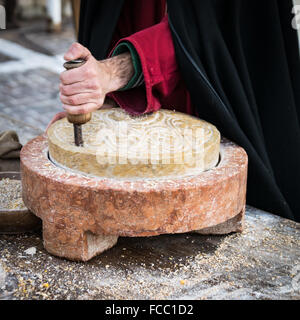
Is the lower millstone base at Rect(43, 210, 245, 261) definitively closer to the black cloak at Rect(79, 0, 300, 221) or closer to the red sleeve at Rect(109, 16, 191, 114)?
the red sleeve at Rect(109, 16, 191, 114)

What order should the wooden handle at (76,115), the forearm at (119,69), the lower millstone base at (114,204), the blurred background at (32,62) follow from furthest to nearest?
1. the blurred background at (32,62)
2. the forearm at (119,69)
3. the wooden handle at (76,115)
4. the lower millstone base at (114,204)

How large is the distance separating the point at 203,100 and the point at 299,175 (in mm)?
678

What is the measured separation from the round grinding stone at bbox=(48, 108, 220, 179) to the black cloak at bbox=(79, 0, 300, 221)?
186 mm

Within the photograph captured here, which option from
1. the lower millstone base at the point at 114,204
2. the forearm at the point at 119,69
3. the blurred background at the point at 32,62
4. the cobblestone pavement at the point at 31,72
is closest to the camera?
A: the lower millstone base at the point at 114,204

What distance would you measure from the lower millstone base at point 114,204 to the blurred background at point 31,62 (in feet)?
4.20

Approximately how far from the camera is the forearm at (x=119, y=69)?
75.3 inches

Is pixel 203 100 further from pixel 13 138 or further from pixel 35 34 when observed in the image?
pixel 35 34

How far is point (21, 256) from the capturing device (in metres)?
1.73

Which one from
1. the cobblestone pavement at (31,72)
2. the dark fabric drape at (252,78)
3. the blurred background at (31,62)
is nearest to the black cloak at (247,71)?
the dark fabric drape at (252,78)

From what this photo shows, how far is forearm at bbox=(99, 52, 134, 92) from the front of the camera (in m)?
1.91

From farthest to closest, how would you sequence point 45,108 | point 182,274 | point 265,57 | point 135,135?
point 45,108 → point 265,57 → point 135,135 → point 182,274

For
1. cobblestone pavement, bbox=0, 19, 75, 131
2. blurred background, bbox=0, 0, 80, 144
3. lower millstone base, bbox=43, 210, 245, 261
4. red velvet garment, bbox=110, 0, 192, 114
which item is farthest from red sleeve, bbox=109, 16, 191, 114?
cobblestone pavement, bbox=0, 19, 75, 131

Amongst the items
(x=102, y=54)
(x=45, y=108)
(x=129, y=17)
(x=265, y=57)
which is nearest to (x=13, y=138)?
(x=102, y=54)

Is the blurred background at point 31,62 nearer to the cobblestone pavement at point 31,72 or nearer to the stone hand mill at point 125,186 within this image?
the cobblestone pavement at point 31,72
